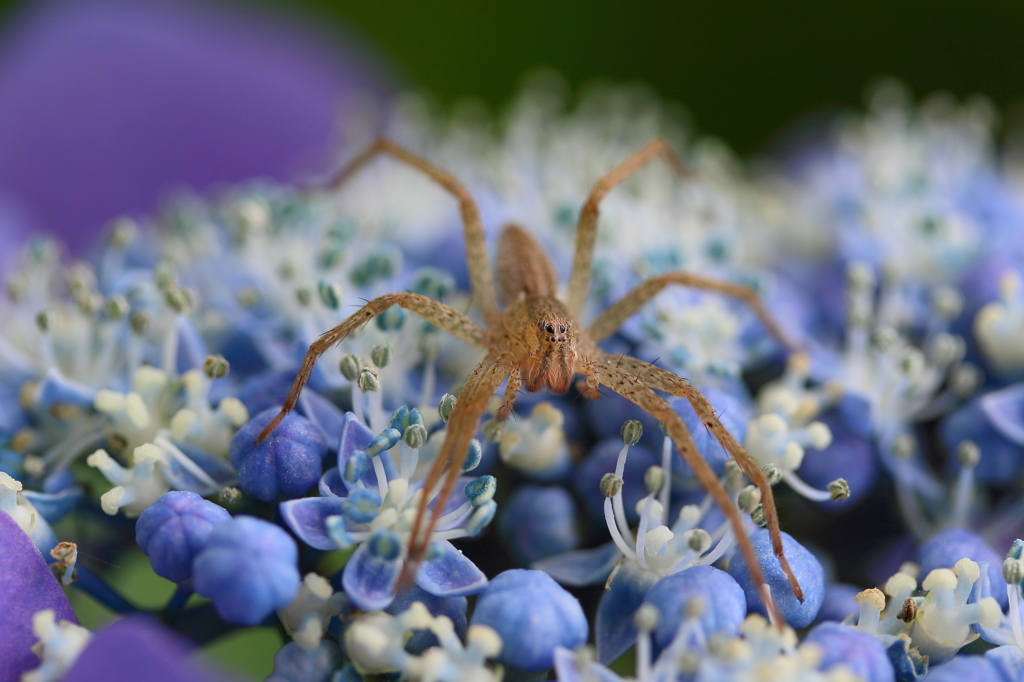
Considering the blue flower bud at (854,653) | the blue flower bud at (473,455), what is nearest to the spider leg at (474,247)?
the blue flower bud at (473,455)

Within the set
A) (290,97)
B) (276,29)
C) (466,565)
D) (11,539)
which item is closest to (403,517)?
(466,565)

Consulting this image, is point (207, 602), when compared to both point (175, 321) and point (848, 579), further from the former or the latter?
point (848, 579)

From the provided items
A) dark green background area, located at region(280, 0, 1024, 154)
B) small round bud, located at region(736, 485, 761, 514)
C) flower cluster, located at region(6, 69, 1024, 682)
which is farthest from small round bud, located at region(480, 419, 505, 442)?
dark green background area, located at region(280, 0, 1024, 154)

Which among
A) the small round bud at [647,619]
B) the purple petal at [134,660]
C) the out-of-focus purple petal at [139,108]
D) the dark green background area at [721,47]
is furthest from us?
the dark green background area at [721,47]

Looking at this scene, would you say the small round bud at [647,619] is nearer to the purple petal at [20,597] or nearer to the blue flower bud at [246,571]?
the blue flower bud at [246,571]

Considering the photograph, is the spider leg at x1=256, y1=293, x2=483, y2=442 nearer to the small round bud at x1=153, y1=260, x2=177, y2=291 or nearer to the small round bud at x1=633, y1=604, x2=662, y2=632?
the small round bud at x1=153, y1=260, x2=177, y2=291

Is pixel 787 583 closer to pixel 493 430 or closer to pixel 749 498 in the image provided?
pixel 749 498

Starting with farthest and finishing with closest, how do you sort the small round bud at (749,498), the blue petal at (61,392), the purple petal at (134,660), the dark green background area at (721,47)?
the dark green background area at (721,47) < the blue petal at (61,392) < the small round bud at (749,498) < the purple petal at (134,660)

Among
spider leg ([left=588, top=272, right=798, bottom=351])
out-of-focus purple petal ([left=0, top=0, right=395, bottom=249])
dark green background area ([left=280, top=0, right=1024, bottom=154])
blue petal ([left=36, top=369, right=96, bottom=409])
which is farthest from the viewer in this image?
dark green background area ([left=280, top=0, right=1024, bottom=154])
